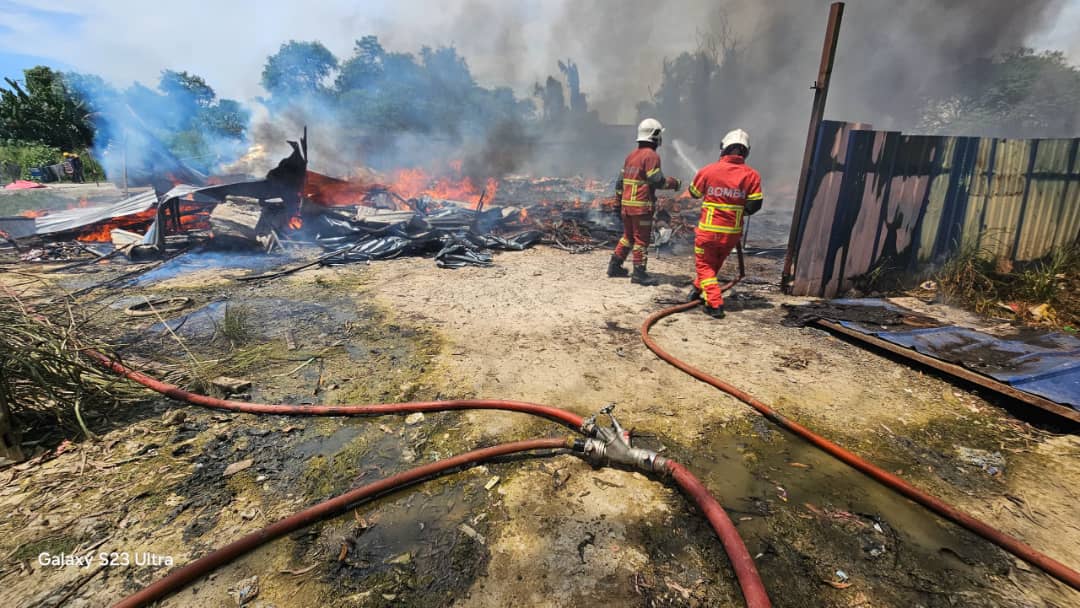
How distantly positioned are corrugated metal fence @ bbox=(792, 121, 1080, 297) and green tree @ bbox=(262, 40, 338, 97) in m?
42.0

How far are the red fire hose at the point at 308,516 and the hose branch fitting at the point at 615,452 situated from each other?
0.46ft

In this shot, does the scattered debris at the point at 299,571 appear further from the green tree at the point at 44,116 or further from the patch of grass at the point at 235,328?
the green tree at the point at 44,116

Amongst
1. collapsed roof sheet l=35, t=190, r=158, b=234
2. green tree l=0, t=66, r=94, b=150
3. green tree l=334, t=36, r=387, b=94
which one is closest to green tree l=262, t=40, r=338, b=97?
green tree l=334, t=36, r=387, b=94

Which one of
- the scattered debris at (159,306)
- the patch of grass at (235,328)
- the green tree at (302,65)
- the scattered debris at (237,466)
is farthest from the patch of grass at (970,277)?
the green tree at (302,65)

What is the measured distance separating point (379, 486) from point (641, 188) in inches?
205

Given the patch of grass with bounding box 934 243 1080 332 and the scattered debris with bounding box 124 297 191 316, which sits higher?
the patch of grass with bounding box 934 243 1080 332

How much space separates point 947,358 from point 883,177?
2.68 meters

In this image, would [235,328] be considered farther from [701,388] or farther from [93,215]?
[93,215]

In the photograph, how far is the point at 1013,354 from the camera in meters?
3.65

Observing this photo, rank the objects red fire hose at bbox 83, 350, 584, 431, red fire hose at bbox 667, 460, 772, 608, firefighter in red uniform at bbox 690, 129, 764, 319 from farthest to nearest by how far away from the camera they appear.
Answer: firefighter in red uniform at bbox 690, 129, 764, 319 < red fire hose at bbox 83, 350, 584, 431 < red fire hose at bbox 667, 460, 772, 608

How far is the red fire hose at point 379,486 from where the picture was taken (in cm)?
171

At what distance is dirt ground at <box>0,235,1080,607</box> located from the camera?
6.03 feet

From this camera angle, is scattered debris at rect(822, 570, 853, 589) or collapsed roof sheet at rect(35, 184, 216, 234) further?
collapsed roof sheet at rect(35, 184, 216, 234)

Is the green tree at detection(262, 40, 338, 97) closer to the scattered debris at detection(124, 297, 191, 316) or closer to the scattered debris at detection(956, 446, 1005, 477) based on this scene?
the scattered debris at detection(124, 297, 191, 316)
